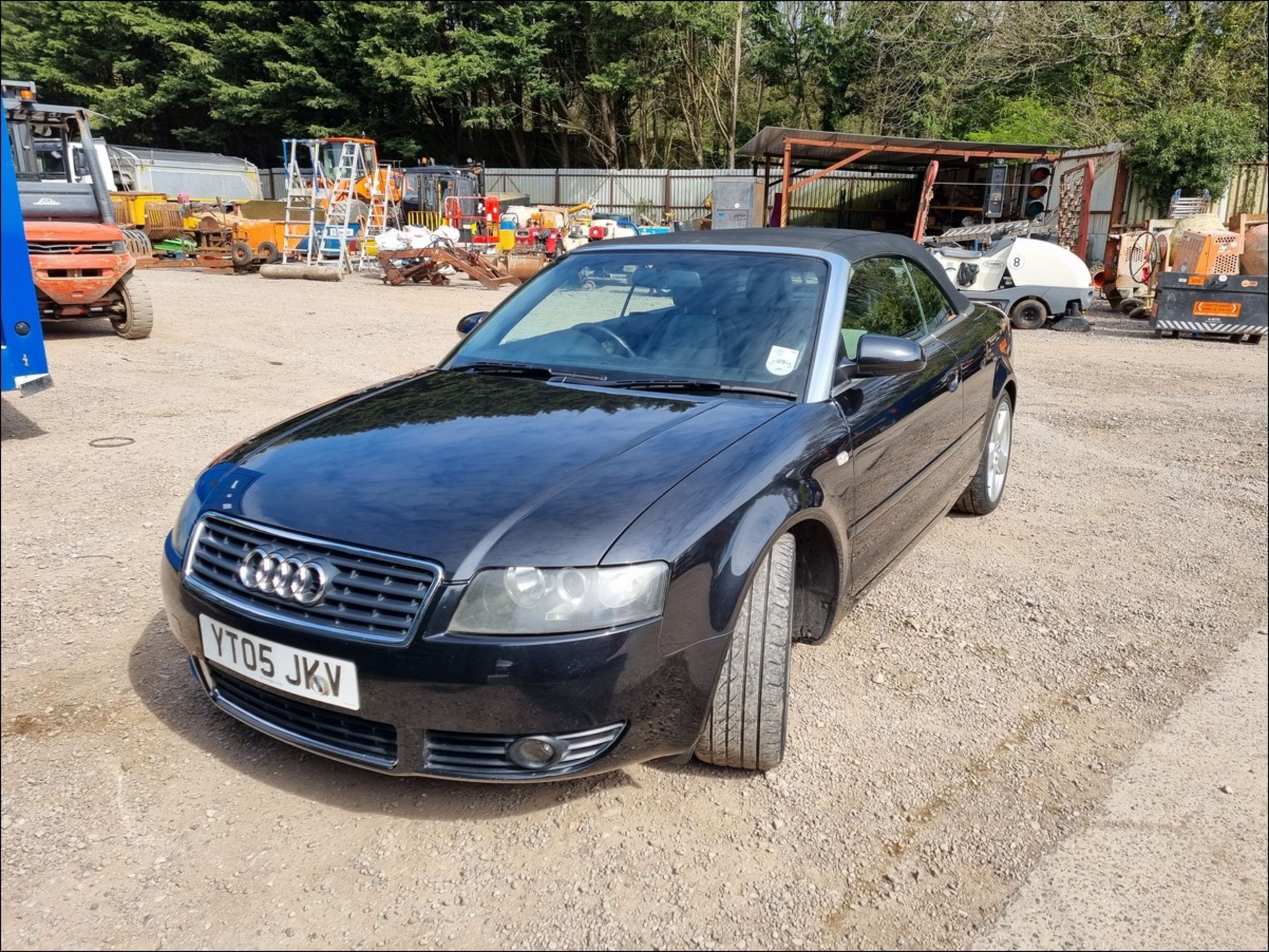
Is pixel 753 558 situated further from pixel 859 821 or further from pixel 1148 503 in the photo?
pixel 1148 503

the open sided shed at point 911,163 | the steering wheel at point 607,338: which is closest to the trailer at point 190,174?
the open sided shed at point 911,163

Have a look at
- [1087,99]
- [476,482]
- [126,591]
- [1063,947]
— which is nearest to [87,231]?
[126,591]

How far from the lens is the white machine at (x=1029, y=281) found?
43.4 feet

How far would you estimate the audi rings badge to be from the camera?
2236mm

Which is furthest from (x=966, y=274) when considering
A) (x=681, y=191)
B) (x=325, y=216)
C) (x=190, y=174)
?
(x=190, y=174)

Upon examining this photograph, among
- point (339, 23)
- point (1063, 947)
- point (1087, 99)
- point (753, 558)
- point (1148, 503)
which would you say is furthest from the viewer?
point (339, 23)

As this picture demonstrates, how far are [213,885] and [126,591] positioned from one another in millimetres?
1972

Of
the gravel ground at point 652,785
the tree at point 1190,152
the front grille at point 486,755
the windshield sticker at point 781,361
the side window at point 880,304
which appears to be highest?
the tree at point 1190,152

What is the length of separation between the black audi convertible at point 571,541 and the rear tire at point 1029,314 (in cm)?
1116

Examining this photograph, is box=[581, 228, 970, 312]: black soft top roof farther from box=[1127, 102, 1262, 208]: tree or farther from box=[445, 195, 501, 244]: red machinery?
box=[445, 195, 501, 244]: red machinery

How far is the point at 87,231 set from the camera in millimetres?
9805

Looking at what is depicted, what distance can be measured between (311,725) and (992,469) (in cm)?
384

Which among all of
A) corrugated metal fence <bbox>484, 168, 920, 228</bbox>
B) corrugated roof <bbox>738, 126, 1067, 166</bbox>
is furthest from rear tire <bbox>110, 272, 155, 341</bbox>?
corrugated metal fence <bbox>484, 168, 920, 228</bbox>

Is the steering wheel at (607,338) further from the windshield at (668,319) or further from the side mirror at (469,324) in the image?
the side mirror at (469,324)
